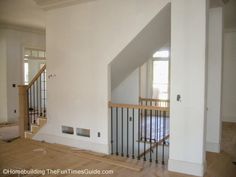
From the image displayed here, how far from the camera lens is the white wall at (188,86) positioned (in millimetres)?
3111

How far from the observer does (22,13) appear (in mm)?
5547

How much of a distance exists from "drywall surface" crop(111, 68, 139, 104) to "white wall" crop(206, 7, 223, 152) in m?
1.68

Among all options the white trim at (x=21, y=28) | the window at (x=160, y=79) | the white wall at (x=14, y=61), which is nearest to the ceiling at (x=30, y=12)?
the white trim at (x=21, y=28)

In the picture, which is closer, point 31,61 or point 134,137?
point 134,137

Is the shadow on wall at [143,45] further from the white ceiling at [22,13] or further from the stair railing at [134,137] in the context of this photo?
the white ceiling at [22,13]

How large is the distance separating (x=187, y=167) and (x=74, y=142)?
2.32 meters

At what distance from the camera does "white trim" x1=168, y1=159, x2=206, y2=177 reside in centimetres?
314

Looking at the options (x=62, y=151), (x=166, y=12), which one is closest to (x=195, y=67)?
(x=166, y=12)

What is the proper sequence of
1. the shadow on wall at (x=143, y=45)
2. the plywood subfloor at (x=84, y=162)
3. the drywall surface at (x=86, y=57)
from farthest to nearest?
the drywall surface at (x=86, y=57), the shadow on wall at (x=143, y=45), the plywood subfloor at (x=84, y=162)

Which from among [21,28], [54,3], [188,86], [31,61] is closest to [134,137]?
[188,86]

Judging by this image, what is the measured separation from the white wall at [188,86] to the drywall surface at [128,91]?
6.39 ft

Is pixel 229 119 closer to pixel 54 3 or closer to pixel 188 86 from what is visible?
pixel 188 86

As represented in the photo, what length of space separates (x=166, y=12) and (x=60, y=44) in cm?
231

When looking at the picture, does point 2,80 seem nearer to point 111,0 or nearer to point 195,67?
point 111,0
